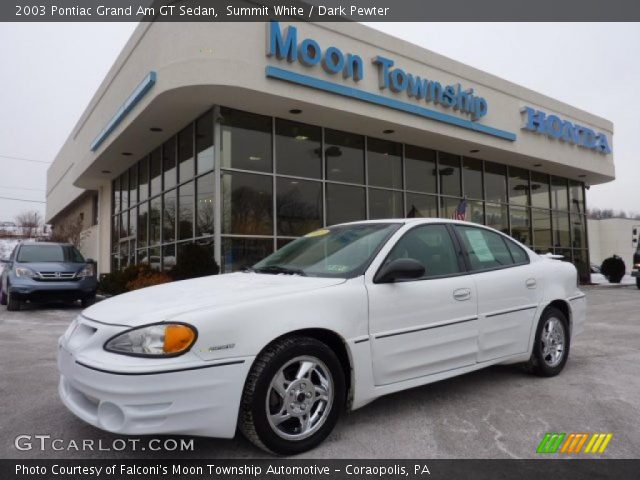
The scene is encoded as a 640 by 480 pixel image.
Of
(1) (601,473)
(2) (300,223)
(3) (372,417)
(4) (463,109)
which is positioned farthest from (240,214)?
(1) (601,473)

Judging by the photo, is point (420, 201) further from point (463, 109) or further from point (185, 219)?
point (185, 219)

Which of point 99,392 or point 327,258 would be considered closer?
point 99,392

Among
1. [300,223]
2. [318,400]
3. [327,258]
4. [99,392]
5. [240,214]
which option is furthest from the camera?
[300,223]

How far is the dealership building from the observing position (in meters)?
10.8

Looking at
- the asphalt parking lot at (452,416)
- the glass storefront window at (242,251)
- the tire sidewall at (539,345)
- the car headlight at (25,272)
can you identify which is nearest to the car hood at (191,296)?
the asphalt parking lot at (452,416)

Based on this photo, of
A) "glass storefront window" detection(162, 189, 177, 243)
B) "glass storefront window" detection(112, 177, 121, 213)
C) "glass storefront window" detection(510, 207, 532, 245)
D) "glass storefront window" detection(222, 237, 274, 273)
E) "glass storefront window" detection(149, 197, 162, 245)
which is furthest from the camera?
"glass storefront window" detection(112, 177, 121, 213)

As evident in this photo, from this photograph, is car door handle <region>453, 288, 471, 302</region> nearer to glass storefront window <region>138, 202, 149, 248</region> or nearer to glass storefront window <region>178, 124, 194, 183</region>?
glass storefront window <region>178, 124, 194, 183</region>

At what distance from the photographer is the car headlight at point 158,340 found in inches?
103

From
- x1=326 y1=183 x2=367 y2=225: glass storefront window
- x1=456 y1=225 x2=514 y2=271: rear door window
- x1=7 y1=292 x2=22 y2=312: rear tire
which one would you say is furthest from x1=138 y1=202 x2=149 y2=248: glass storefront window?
x1=456 y1=225 x2=514 y2=271: rear door window

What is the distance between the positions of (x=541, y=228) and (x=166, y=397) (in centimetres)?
2012

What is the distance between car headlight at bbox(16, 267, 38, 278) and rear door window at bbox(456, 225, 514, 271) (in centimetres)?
945

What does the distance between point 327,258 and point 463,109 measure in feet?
40.3

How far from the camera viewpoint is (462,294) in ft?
12.6

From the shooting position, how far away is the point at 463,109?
573 inches
